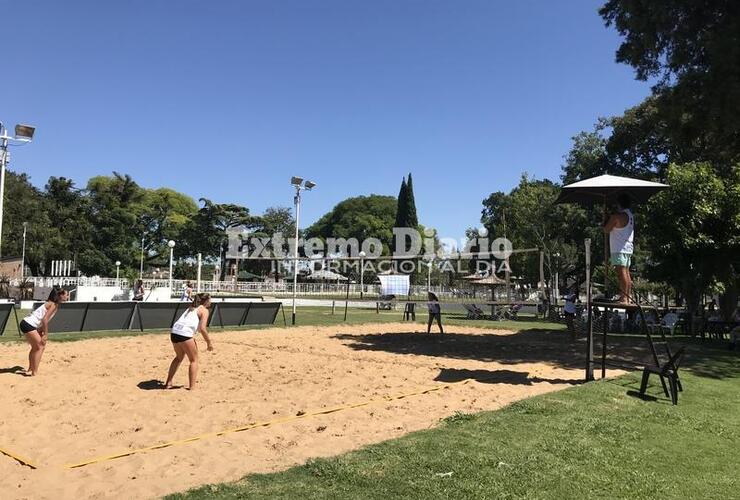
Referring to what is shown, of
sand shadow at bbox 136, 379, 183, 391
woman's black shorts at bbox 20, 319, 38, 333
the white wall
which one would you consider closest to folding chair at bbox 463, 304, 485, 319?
the white wall

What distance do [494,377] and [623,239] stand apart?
3.05 m

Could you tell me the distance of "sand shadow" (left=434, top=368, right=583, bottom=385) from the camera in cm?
899

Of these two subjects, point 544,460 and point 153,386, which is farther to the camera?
point 153,386

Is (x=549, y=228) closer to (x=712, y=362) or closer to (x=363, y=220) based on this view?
(x=712, y=362)

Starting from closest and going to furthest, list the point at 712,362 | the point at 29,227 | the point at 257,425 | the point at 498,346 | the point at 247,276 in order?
the point at 257,425 < the point at 712,362 < the point at 498,346 < the point at 29,227 < the point at 247,276

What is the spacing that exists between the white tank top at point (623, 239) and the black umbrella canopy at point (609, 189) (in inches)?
20.6

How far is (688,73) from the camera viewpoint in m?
12.9

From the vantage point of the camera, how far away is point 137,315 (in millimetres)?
16719

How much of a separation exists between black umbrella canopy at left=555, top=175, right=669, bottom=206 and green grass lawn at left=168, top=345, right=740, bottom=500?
10.4 feet

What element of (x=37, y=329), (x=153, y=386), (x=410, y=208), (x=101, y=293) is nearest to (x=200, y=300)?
(x=153, y=386)

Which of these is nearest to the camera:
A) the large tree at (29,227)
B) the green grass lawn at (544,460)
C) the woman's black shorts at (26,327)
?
the green grass lawn at (544,460)

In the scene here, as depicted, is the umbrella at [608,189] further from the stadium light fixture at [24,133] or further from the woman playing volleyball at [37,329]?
the stadium light fixture at [24,133]

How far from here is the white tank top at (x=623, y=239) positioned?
26.3 ft

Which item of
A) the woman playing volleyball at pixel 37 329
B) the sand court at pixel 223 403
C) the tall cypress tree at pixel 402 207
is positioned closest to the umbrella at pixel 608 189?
the sand court at pixel 223 403
